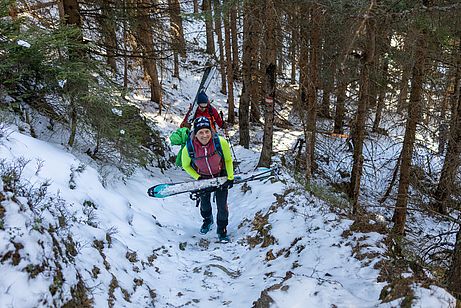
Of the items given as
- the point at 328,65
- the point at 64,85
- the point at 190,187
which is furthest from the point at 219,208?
the point at 328,65

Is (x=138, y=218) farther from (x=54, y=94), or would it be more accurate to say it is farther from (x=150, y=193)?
(x=54, y=94)

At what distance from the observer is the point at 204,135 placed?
249 inches

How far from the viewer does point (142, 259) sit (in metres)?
5.23

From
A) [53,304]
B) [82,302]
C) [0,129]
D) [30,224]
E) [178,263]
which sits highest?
[0,129]

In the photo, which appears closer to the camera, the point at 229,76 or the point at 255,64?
the point at 255,64

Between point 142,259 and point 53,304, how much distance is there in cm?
218

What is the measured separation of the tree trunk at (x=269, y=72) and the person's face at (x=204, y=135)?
10.1 feet

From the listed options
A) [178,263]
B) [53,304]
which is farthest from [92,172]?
[53,304]

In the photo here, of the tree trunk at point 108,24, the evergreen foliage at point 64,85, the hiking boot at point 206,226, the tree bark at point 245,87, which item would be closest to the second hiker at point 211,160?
the hiking boot at point 206,226

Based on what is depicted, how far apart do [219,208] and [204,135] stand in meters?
1.38

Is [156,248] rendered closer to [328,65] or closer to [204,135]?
[204,135]

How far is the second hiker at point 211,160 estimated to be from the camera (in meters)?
6.45

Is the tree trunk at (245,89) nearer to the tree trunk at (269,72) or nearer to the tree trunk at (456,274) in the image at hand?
the tree trunk at (269,72)

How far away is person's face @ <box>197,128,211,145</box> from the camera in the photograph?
630cm
